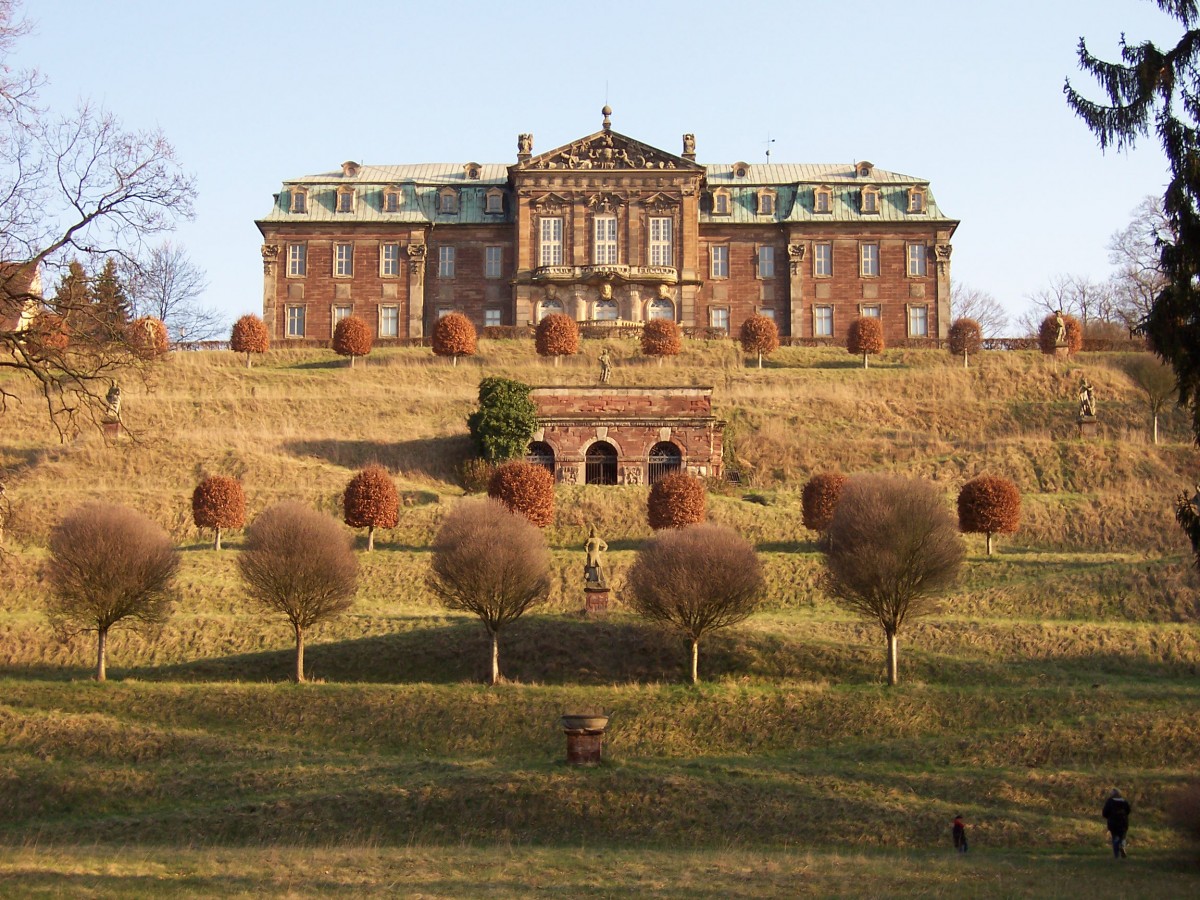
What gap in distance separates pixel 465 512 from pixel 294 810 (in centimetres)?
1372

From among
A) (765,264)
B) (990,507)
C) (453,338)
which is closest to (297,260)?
(453,338)

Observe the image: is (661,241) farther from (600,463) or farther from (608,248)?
(600,463)

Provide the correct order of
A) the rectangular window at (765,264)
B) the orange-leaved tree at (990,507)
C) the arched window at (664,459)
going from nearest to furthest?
the orange-leaved tree at (990,507)
the arched window at (664,459)
the rectangular window at (765,264)

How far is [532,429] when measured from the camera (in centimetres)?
5588

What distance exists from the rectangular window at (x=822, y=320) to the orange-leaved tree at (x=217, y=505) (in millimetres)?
40583

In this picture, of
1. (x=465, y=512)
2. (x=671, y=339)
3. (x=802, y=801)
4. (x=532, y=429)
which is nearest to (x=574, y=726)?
(x=802, y=801)

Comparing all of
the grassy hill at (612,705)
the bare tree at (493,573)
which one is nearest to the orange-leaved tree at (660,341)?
the grassy hill at (612,705)

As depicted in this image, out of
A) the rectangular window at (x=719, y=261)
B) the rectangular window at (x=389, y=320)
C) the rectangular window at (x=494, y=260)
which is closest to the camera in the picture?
the rectangular window at (x=389, y=320)

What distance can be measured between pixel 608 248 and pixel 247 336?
19.6 meters

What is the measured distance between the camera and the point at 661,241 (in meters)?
80.1

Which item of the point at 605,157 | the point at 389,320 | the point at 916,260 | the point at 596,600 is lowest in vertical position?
the point at 596,600

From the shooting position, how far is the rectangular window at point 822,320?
80750mm

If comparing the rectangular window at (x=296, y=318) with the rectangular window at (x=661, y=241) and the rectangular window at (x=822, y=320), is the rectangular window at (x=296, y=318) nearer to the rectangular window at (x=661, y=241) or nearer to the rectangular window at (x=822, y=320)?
the rectangular window at (x=661, y=241)

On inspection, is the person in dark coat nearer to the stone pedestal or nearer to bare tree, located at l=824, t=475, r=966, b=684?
bare tree, located at l=824, t=475, r=966, b=684
